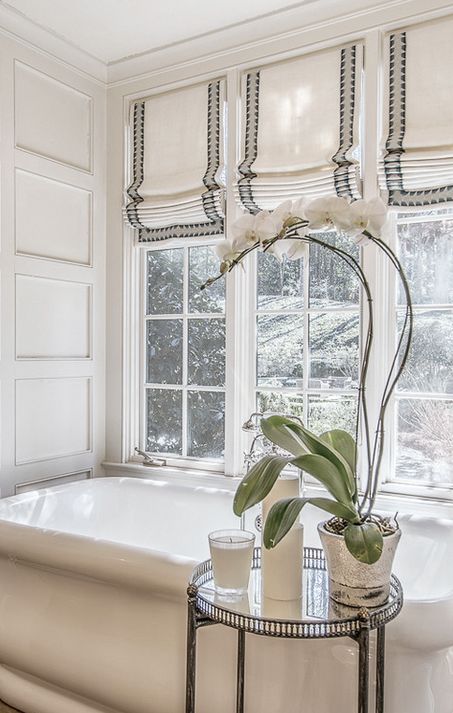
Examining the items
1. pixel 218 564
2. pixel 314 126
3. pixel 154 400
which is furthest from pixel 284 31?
pixel 218 564

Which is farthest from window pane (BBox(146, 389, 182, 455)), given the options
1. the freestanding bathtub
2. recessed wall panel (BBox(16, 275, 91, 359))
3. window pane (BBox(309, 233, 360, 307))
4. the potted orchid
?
the potted orchid

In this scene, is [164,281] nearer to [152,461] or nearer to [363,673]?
[152,461]

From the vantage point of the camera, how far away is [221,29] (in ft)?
8.83

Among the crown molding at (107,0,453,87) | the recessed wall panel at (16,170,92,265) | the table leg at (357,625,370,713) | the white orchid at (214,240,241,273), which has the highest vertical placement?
the crown molding at (107,0,453,87)

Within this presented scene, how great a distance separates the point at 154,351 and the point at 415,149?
1556mm

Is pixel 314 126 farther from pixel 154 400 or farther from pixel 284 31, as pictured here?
pixel 154 400

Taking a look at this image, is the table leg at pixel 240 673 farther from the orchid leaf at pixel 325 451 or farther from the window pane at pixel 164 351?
the window pane at pixel 164 351

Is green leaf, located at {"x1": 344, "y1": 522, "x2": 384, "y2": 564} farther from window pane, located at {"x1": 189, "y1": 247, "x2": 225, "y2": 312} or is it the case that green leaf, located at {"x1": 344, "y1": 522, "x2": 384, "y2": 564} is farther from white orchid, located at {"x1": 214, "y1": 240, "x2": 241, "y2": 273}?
window pane, located at {"x1": 189, "y1": 247, "x2": 225, "y2": 312}

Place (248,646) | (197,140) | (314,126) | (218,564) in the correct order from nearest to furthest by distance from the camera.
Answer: (218,564)
(248,646)
(314,126)
(197,140)

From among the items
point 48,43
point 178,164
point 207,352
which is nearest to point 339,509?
point 207,352

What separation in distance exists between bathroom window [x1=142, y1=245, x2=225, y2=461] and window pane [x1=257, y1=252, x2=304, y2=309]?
0.72 feet

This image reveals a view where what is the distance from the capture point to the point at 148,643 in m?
1.63

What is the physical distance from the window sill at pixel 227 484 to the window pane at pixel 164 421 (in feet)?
0.43

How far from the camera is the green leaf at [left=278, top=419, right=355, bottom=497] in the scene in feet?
4.42
